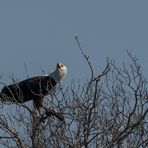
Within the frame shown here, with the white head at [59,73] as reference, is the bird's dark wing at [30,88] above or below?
below

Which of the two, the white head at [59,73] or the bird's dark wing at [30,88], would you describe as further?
the white head at [59,73]

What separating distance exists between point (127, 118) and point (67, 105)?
801 millimetres

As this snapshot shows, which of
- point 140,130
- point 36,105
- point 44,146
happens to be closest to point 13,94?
point 36,105

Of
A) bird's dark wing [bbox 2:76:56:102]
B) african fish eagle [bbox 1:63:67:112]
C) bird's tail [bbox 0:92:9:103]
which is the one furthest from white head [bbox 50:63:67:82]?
bird's tail [bbox 0:92:9:103]

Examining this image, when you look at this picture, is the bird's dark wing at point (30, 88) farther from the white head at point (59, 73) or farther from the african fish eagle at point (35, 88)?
the white head at point (59, 73)

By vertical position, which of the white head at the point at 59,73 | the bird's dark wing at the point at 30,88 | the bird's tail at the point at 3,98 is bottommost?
the bird's tail at the point at 3,98

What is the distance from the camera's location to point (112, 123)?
1058cm

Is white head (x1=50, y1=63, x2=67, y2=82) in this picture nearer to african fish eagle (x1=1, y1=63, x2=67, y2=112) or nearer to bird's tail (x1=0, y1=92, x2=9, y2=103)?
african fish eagle (x1=1, y1=63, x2=67, y2=112)

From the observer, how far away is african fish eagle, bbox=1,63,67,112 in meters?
11.2

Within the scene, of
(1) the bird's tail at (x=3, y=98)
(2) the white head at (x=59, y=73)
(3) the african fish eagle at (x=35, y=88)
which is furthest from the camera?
(2) the white head at (x=59, y=73)

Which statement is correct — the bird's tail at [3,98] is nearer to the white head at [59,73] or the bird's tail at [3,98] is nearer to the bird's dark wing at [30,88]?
the bird's dark wing at [30,88]

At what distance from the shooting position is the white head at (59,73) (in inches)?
471

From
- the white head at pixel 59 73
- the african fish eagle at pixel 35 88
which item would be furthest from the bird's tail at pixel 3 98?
the white head at pixel 59 73

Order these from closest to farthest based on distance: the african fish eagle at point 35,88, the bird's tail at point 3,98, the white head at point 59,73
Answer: the bird's tail at point 3,98, the african fish eagle at point 35,88, the white head at point 59,73
